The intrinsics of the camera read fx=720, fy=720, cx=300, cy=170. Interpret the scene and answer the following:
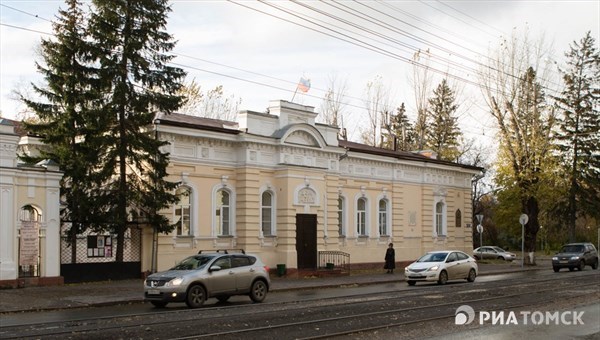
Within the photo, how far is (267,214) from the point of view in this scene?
112 ft

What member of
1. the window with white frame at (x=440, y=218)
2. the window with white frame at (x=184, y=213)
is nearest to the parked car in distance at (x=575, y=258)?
the window with white frame at (x=440, y=218)

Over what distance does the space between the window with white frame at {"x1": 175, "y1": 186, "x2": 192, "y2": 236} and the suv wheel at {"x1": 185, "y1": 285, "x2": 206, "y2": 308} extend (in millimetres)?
10081

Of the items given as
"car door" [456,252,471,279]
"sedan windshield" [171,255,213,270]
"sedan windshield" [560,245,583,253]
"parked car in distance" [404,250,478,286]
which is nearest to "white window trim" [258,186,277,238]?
"parked car in distance" [404,250,478,286]

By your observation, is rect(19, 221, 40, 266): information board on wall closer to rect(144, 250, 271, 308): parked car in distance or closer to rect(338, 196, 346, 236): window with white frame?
rect(144, 250, 271, 308): parked car in distance

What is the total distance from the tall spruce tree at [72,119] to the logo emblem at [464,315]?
1417cm

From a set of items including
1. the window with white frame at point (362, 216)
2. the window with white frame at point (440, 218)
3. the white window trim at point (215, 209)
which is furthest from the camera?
the window with white frame at point (440, 218)

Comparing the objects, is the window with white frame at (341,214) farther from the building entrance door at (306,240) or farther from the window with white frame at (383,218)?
the building entrance door at (306,240)

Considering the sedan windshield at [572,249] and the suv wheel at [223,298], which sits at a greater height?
the sedan windshield at [572,249]

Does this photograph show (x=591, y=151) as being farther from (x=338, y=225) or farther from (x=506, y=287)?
(x=506, y=287)

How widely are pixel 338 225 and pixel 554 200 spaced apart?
24772 millimetres

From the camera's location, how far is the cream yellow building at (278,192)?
30641mm

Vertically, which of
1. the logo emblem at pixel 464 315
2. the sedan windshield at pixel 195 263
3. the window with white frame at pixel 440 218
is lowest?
the logo emblem at pixel 464 315

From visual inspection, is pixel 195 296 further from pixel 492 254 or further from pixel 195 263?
pixel 492 254

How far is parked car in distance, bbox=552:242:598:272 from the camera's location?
137 ft
